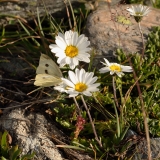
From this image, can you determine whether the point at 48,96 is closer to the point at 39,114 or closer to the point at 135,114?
the point at 39,114

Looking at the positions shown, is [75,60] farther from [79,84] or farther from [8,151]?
[8,151]

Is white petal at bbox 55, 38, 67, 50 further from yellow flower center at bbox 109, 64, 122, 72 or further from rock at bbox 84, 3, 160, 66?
rock at bbox 84, 3, 160, 66

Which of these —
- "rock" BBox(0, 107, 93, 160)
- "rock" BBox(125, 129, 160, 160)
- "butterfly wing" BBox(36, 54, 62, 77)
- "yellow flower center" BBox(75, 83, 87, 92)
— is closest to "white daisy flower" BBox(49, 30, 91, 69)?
"butterfly wing" BBox(36, 54, 62, 77)

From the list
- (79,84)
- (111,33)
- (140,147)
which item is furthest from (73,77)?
(111,33)

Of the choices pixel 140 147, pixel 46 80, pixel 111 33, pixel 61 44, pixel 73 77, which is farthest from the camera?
pixel 111 33

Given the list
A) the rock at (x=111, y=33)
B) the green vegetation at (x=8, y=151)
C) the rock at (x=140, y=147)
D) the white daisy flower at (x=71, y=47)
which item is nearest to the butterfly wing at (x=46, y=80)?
the white daisy flower at (x=71, y=47)

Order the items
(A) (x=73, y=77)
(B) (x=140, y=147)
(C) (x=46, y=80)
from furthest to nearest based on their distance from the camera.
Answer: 1. (B) (x=140, y=147)
2. (A) (x=73, y=77)
3. (C) (x=46, y=80)

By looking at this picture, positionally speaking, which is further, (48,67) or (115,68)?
(115,68)
